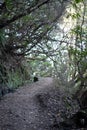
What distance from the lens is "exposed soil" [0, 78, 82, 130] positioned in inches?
228

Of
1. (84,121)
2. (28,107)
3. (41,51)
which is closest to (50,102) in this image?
(28,107)

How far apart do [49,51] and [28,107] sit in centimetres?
296

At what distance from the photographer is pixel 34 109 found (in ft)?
22.6

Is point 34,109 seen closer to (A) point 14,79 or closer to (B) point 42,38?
(A) point 14,79

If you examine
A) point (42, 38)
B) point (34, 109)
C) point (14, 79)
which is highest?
point (42, 38)

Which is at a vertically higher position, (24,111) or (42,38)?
(42,38)

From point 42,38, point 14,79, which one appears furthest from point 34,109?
point 42,38

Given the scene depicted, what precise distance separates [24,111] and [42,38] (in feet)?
10.9

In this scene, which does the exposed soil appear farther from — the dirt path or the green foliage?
the green foliage

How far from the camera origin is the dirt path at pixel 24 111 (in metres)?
5.74

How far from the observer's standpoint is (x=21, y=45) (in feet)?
31.7

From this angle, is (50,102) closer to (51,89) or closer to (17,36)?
(51,89)

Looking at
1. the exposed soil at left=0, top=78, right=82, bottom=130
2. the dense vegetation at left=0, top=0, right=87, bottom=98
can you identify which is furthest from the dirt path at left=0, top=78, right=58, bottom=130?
the dense vegetation at left=0, top=0, right=87, bottom=98

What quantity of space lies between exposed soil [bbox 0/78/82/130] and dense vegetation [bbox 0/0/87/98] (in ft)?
2.07
